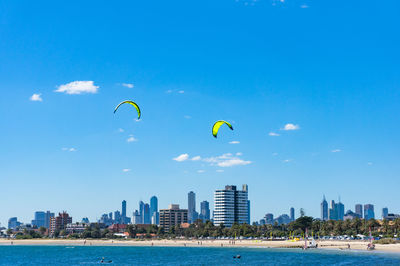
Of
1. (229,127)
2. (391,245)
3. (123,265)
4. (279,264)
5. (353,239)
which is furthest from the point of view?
(353,239)

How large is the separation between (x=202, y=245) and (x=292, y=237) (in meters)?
33.5

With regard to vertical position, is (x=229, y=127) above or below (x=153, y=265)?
above

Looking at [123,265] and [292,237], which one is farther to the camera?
[292,237]

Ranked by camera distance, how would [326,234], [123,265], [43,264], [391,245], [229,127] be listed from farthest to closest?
[326,234] → [391,245] → [43,264] → [123,265] → [229,127]

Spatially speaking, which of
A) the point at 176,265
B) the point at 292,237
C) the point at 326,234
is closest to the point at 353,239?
the point at 326,234

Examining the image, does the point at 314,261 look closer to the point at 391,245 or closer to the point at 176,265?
the point at 176,265

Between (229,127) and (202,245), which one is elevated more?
(229,127)

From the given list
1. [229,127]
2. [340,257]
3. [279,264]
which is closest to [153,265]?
[279,264]

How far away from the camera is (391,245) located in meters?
122

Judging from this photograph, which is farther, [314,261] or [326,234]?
[326,234]

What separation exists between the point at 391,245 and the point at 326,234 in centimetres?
5485

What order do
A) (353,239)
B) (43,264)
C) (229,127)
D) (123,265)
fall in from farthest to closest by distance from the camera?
(353,239) → (43,264) → (123,265) → (229,127)

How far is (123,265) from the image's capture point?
9712cm

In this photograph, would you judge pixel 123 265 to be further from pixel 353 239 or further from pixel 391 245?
pixel 353 239
